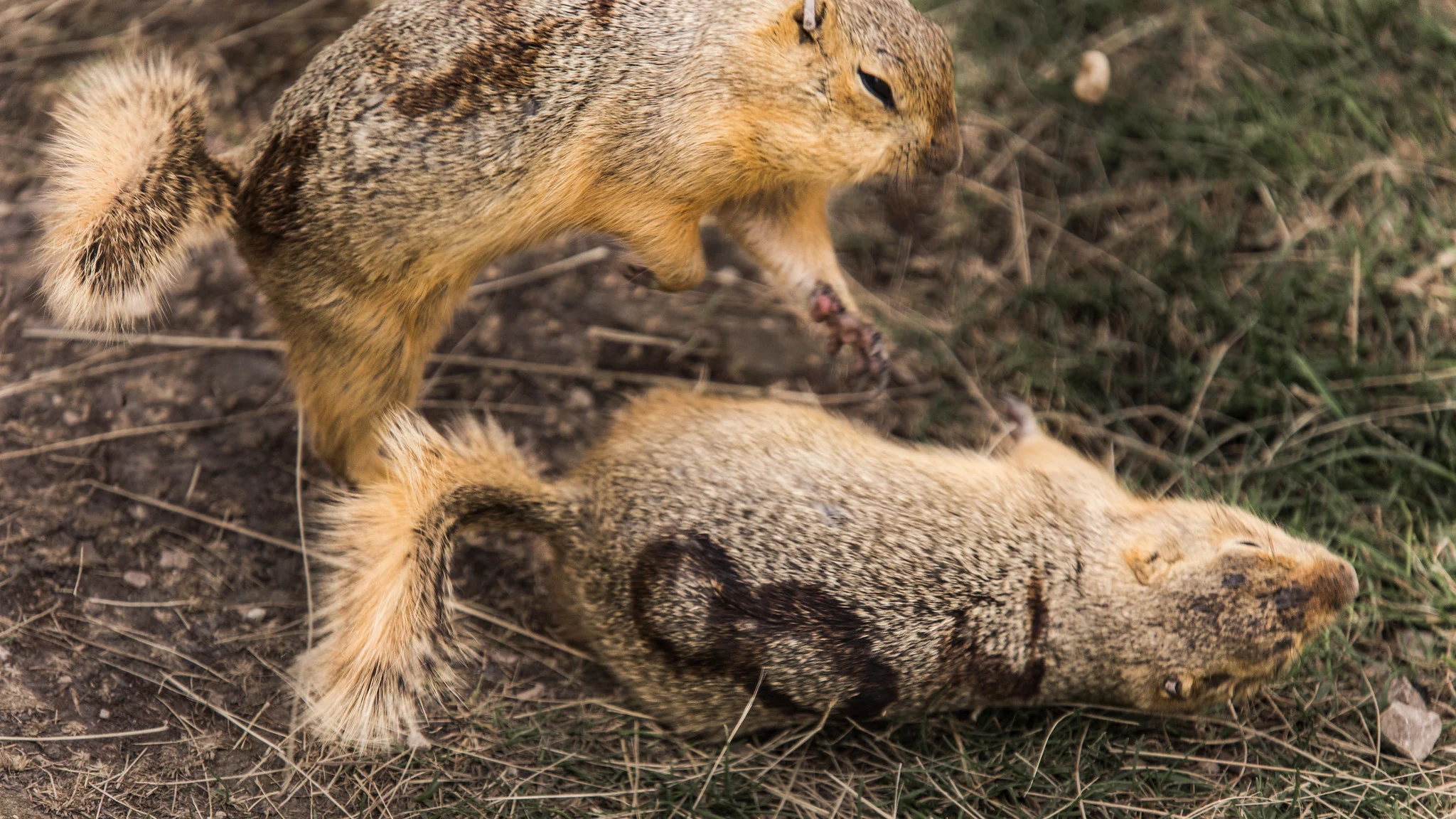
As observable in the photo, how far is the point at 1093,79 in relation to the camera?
4.96 metres

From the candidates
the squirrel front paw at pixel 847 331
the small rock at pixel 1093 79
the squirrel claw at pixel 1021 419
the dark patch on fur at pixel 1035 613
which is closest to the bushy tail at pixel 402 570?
the squirrel front paw at pixel 847 331

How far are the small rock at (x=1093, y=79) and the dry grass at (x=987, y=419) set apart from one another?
0.11 meters

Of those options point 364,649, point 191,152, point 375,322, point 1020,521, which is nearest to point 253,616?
point 364,649

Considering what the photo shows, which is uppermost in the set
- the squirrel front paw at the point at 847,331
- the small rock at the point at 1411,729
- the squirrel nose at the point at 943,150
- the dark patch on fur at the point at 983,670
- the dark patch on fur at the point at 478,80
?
the dark patch on fur at the point at 478,80

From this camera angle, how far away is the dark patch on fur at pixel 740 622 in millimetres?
3301

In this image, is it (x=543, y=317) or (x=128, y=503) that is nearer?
(x=128, y=503)

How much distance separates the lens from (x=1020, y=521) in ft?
11.9

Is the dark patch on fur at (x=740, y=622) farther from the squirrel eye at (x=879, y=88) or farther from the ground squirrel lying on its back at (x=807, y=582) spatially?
the squirrel eye at (x=879, y=88)

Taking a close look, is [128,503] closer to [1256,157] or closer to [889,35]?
[889,35]

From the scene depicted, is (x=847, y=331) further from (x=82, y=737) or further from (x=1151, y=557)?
(x=82, y=737)

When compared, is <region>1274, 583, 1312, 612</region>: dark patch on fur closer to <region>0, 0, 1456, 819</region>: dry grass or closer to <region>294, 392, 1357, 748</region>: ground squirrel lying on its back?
<region>294, 392, 1357, 748</region>: ground squirrel lying on its back

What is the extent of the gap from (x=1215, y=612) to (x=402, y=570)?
233 cm

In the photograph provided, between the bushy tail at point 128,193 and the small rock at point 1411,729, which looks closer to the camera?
the bushy tail at point 128,193

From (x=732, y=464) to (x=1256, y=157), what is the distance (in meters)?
2.80
